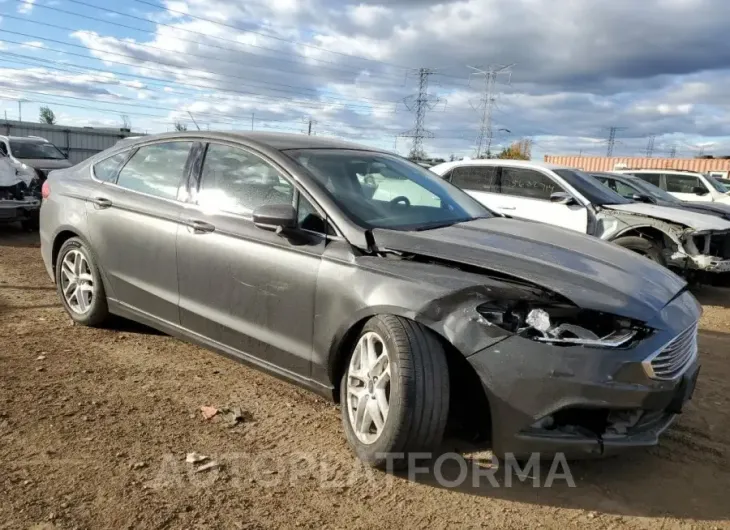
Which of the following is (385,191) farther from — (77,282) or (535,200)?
(535,200)

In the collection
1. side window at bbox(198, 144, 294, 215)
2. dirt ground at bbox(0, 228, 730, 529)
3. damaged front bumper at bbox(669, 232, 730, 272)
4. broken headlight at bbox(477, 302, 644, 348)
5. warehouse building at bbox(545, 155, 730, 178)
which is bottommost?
dirt ground at bbox(0, 228, 730, 529)

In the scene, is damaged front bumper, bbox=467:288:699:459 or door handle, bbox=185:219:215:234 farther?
door handle, bbox=185:219:215:234

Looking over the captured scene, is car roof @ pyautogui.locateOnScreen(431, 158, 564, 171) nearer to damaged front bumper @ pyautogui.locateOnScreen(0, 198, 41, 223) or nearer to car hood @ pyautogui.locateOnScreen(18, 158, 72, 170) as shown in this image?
damaged front bumper @ pyautogui.locateOnScreen(0, 198, 41, 223)

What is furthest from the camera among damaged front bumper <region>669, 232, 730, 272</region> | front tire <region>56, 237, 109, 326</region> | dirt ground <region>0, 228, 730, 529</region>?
damaged front bumper <region>669, 232, 730, 272</region>

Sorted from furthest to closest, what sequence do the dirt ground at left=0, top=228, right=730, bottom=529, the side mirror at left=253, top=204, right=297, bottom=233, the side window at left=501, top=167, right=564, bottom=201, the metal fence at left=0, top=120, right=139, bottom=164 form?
the metal fence at left=0, top=120, right=139, bottom=164, the side window at left=501, top=167, right=564, bottom=201, the side mirror at left=253, top=204, right=297, bottom=233, the dirt ground at left=0, top=228, right=730, bottom=529

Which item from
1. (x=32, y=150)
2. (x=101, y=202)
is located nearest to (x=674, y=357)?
(x=101, y=202)

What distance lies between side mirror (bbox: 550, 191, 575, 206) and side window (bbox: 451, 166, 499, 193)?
1.03m

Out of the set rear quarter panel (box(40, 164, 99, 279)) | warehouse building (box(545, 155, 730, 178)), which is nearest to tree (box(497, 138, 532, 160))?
warehouse building (box(545, 155, 730, 178))

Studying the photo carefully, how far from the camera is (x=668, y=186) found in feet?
48.1

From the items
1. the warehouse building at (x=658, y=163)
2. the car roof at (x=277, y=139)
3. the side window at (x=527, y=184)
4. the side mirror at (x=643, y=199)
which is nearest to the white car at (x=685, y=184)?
the side mirror at (x=643, y=199)

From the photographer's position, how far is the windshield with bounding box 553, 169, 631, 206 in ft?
27.4

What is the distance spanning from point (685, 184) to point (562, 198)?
835 centimetres

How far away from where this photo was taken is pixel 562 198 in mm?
8203

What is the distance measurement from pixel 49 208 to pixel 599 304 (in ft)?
14.4
